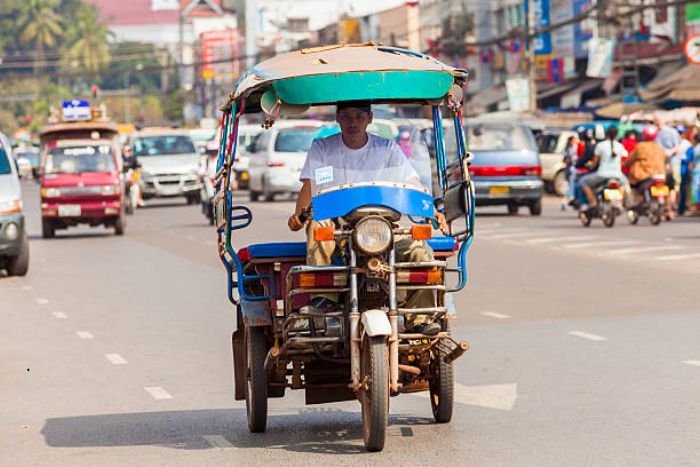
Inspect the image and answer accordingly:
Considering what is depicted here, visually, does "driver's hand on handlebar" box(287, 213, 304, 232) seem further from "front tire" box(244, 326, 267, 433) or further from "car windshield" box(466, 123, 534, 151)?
"car windshield" box(466, 123, 534, 151)

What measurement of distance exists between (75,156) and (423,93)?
23080 mm

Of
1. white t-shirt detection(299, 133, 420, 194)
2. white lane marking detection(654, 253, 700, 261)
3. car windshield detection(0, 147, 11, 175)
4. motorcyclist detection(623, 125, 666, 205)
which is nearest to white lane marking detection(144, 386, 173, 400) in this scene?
white t-shirt detection(299, 133, 420, 194)

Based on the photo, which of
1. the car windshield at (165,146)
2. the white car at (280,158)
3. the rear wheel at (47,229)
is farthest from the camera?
the car windshield at (165,146)

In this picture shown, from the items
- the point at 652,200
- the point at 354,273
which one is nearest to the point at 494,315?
the point at 354,273

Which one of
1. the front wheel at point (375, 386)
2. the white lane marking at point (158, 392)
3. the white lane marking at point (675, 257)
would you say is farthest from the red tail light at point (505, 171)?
the front wheel at point (375, 386)

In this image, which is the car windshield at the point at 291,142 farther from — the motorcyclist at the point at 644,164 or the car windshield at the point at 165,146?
the motorcyclist at the point at 644,164

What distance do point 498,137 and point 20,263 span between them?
14194 millimetres

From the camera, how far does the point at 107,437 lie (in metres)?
8.78

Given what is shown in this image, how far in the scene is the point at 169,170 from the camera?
4300cm

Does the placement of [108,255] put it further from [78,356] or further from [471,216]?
[471,216]

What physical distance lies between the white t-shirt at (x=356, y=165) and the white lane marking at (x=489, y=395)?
1.69 m

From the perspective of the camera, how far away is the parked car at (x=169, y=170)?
141 ft

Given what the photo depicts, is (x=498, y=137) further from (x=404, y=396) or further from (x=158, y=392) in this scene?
(x=404, y=396)

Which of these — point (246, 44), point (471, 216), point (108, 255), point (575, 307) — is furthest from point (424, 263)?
point (246, 44)
